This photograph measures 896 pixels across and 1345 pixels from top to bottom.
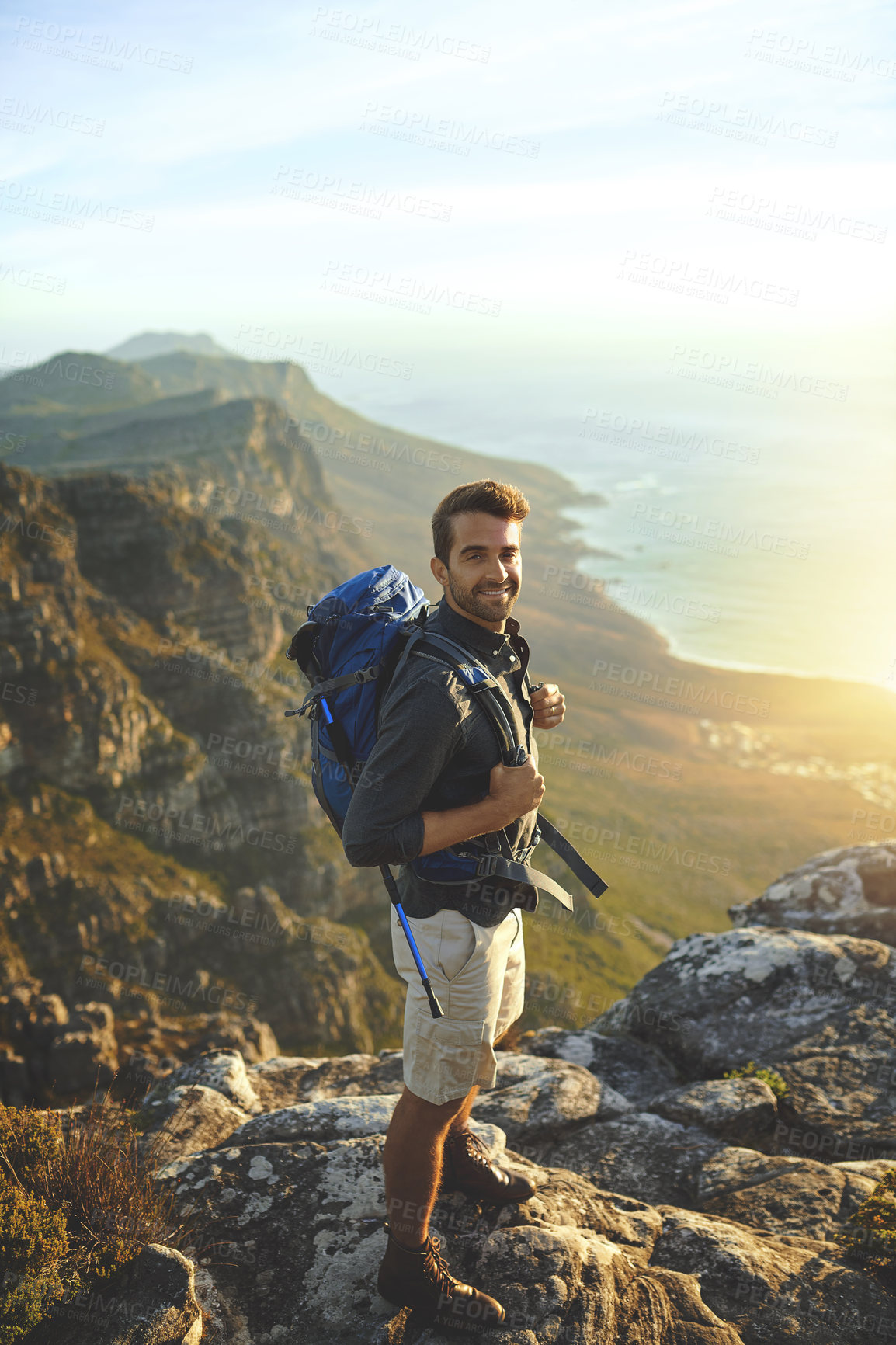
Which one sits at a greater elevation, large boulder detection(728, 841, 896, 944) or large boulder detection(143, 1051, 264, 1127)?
large boulder detection(728, 841, 896, 944)

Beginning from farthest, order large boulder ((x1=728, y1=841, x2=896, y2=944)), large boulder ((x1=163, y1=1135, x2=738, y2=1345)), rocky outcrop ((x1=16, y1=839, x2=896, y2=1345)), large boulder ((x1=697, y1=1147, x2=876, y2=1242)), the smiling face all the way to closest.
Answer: large boulder ((x1=728, y1=841, x2=896, y2=944)) → large boulder ((x1=697, y1=1147, x2=876, y2=1242)) → rocky outcrop ((x1=16, y1=839, x2=896, y2=1345)) → large boulder ((x1=163, y1=1135, x2=738, y2=1345)) → the smiling face

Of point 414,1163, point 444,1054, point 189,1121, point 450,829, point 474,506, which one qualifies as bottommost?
point 189,1121

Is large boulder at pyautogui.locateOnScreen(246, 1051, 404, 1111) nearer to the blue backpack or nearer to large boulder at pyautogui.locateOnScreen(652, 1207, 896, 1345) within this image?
large boulder at pyautogui.locateOnScreen(652, 1207, 896, 1345)

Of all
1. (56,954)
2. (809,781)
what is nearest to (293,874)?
(56,954)

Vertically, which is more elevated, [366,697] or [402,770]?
[366,697]

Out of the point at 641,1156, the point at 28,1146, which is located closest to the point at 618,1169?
the point at 641,1156

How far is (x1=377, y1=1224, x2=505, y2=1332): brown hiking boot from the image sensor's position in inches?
167

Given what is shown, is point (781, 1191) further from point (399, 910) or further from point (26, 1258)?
point (26, 1258)

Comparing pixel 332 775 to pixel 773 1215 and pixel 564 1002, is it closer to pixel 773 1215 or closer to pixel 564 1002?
pixel 773 1215

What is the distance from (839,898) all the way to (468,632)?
9592mm

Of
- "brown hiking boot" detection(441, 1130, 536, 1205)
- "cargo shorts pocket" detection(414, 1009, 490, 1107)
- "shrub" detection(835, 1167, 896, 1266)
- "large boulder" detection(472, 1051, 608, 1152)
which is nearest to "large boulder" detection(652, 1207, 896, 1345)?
"shrub" detection(835, 1167, 896, 1266)

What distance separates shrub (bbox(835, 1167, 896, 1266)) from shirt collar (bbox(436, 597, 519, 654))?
5.09 meters

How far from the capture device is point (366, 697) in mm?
4004

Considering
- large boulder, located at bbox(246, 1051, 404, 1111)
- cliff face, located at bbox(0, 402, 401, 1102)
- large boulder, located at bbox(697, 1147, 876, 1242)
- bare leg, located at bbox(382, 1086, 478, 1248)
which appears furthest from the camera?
cliff face, located at bbox(0, 402, 401, 1102)
